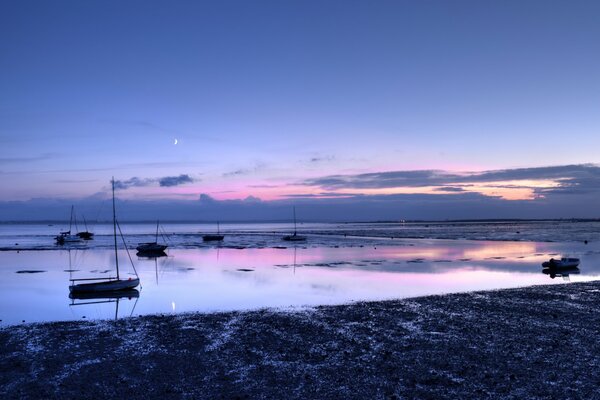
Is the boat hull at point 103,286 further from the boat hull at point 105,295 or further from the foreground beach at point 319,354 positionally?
the foreground beach at point 319,354

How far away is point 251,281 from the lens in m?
38.1

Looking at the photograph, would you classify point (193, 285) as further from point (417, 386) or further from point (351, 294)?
point (417, 386)

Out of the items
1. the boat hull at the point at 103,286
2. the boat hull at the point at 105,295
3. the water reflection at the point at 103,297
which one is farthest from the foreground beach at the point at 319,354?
the boat hull at the point at 103,286

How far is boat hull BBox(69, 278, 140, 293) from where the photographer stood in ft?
103

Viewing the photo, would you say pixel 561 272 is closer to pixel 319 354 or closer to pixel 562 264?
pixel 562 264

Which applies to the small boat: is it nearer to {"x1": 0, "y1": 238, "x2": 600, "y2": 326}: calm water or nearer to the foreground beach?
{"x1": 0, "y1": 238, "x2": 600, "y2": 326}: calm water

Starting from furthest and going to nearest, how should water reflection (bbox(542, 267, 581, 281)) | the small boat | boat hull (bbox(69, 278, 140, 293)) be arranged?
the small boat < water reflection (bbox(542, 267, 581, 281)) < boat hull (bbox(69, 278, 140, 293))

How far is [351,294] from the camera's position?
30469 mm

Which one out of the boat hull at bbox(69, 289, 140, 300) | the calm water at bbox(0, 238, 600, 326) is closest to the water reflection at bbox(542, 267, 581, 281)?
the calm water at bbox(0, 238, 600, 326)

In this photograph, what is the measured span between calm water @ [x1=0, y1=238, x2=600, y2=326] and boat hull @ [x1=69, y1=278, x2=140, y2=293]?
91cm

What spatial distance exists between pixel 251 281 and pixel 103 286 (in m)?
11.3

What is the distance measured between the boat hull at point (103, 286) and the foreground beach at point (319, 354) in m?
9.91

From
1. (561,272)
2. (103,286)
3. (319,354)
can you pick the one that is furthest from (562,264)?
(103,286)

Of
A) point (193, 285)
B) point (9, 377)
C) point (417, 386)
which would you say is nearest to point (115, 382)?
point (9, 377)
